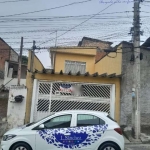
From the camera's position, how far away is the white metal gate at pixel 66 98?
12.1 meters

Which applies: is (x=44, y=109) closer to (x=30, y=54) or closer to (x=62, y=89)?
(x=62, y=89)

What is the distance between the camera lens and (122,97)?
1220 centimetres

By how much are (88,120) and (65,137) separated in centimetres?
91

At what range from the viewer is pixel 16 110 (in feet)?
39.3

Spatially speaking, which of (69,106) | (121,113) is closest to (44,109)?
(69,106)

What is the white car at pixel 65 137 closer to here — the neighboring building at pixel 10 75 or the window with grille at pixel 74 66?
the window with grille at pixel 74 66

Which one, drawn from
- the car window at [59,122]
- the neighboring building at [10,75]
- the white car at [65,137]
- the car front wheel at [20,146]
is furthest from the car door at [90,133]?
the neighboring building at [10,75]

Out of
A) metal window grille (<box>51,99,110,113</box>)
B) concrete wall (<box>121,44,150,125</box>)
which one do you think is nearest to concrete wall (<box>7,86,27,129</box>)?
metal window grille (<box>51,99,110,113</box>)

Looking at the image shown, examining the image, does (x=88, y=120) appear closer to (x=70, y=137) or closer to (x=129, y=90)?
(x=70, y=137)

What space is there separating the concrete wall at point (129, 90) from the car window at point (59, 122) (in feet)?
17.8

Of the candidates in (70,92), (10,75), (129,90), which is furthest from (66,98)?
(10,75)

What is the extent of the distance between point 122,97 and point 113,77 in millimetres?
1145

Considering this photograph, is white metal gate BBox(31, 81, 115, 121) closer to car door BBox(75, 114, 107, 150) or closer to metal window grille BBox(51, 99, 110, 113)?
metal window grille BBox(51, 99, 110, 113)

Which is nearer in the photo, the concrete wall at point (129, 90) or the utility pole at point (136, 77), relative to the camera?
the utility pole at point (136, 77)
